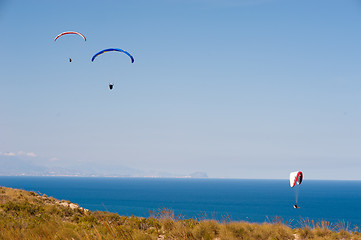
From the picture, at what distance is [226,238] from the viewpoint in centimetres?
1512

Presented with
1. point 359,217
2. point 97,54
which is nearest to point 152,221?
point 97,54

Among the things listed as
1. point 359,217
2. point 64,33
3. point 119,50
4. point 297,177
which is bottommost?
point 359,217

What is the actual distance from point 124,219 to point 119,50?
1101cm

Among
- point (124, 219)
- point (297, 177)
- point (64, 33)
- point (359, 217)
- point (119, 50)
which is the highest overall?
point (64, 33)

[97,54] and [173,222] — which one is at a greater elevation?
[97,54]

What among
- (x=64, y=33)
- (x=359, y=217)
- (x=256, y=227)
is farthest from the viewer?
(x=359, y=217)

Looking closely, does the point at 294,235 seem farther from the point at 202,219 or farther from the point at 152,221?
the point at 152,221

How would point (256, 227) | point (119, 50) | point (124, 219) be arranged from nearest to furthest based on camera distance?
point (256, 227) < point (124, 219) < point (119, 50)

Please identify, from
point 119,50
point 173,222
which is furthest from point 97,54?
point 173,222

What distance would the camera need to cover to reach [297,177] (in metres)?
23.3

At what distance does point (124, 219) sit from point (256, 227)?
319 inches

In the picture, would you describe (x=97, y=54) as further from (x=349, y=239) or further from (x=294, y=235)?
(x=349, y=239)

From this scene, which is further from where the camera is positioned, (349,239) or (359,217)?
(359,217)

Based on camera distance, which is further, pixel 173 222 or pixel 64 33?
pixel 64 33
